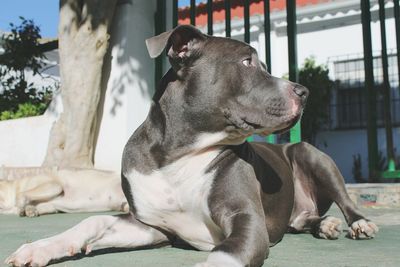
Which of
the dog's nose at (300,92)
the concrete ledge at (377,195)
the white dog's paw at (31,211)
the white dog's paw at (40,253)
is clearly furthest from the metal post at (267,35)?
the white dog's paw at (40,253)

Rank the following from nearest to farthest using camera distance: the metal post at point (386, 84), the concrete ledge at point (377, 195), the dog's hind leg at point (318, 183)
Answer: the dog's hind leg at point (318, 183) < the concrete ledge at point (377, 195) < the metal post at point (386, 84)

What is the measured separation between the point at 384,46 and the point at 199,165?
495 centimetres

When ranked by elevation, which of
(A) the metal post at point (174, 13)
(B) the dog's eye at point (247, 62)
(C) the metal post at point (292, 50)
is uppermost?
(A) the metal post at point (174, 13)

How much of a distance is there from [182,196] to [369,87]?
4.58 meters

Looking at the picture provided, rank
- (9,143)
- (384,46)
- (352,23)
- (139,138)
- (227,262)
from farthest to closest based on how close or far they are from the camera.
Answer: (352,23)
(9,143)
(384,46)
(139,138)
(227,262)

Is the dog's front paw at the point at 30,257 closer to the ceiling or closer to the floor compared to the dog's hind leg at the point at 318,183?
closer to the floor

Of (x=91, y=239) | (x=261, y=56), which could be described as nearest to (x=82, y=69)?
(x=91, y=239)

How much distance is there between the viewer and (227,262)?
89.0 inches

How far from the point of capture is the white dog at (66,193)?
640cm

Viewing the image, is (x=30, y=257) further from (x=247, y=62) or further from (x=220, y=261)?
(x=247, y=62)

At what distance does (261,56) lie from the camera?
1168 centimetres

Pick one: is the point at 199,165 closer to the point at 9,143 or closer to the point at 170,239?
the point at 170,239

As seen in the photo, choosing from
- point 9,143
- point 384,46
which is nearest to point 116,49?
point 9,143

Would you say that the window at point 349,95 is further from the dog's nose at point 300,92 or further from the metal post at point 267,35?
the dog's nose at point 300,92
